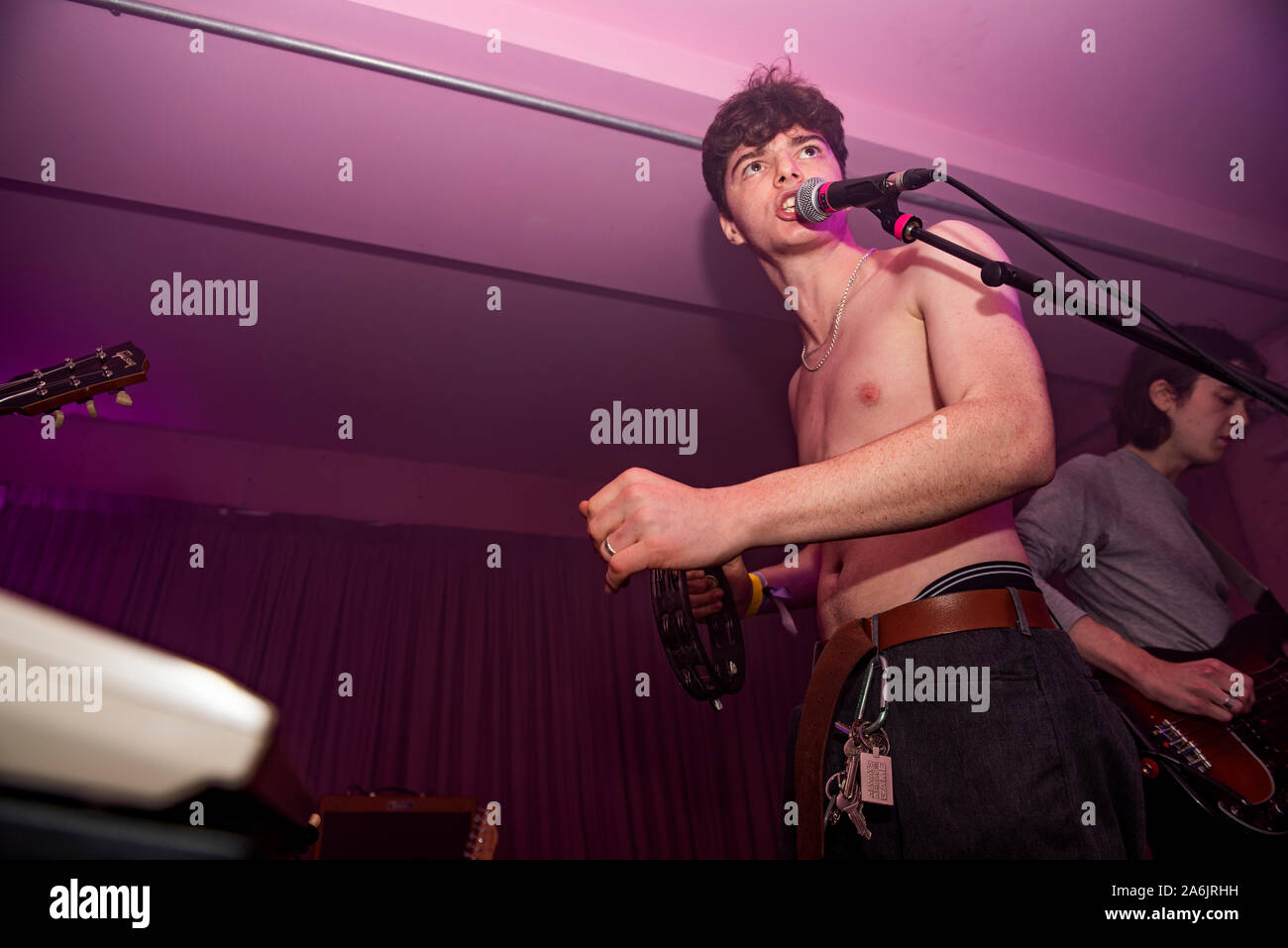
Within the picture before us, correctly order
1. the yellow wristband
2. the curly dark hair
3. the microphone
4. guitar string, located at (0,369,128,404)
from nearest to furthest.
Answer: the microphone → the yellow wristband → the curly dark hair → guitar string, located at (0,369,128,404)

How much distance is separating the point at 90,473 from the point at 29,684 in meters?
1.43

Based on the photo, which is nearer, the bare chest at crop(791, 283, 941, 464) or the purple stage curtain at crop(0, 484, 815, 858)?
the bare chest at crop(791, 283, 941, 464)

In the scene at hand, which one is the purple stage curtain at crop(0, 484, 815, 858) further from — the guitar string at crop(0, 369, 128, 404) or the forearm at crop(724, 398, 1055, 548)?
the forearm at crop(724, 398, 1055, 548)

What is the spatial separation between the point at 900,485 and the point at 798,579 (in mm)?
824

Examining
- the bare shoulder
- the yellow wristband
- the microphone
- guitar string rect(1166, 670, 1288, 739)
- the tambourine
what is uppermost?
the microphone

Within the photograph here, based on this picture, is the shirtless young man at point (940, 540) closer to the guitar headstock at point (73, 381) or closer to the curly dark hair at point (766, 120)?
the curly dark hair at point (766, 120)

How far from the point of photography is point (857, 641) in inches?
48.7

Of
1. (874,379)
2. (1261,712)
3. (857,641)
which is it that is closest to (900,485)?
(857,641)

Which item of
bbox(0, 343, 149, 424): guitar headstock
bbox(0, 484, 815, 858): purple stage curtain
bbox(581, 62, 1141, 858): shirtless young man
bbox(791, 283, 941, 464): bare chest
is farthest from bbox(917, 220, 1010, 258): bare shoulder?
bbox(0, 484, 815, 858): purple stage curtain

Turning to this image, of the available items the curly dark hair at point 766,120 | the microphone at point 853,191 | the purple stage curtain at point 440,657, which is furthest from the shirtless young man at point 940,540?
the purple stage curtain at point 440,657

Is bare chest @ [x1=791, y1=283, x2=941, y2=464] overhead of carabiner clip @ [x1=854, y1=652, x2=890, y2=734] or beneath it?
overhead

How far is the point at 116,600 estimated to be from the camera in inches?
179

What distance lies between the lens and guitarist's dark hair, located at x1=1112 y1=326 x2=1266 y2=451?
2.95 m

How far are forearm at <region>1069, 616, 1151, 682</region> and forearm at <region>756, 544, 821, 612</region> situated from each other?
2.99 ft
